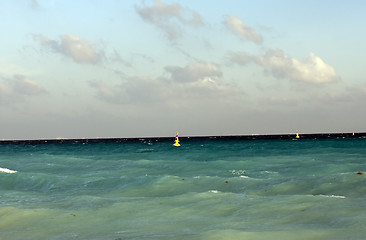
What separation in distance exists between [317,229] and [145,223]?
10.2 ft

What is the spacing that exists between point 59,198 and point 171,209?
4.34m

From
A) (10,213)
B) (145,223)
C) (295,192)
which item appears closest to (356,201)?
(295,192)

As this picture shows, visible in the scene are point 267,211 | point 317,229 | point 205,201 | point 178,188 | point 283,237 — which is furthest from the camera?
point 178,188

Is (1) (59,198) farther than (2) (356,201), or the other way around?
(1) (59,198)

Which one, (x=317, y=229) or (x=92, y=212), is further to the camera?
(x=92, y=212)

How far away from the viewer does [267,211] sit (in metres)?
8.42

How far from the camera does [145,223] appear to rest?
25.8 ft

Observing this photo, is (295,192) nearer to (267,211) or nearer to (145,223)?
(267,211)

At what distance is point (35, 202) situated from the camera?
37.7 feet

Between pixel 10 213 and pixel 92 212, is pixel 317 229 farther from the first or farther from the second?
pixel 10 213

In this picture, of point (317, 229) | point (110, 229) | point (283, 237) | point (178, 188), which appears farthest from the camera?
point (178, 188)

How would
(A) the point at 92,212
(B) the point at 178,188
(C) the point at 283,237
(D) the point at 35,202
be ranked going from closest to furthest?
(C) the point at 283,237, (A) the point at 92,212, (D) the point at 35,202, (B) the point at 178,188

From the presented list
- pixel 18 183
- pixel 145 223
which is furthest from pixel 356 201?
pixel 18 183

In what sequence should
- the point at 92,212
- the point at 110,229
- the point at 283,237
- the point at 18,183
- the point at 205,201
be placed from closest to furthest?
the point at 283,237
the point at 110,229
the point at 92,212
the point at 205,201
the point at 18,183
